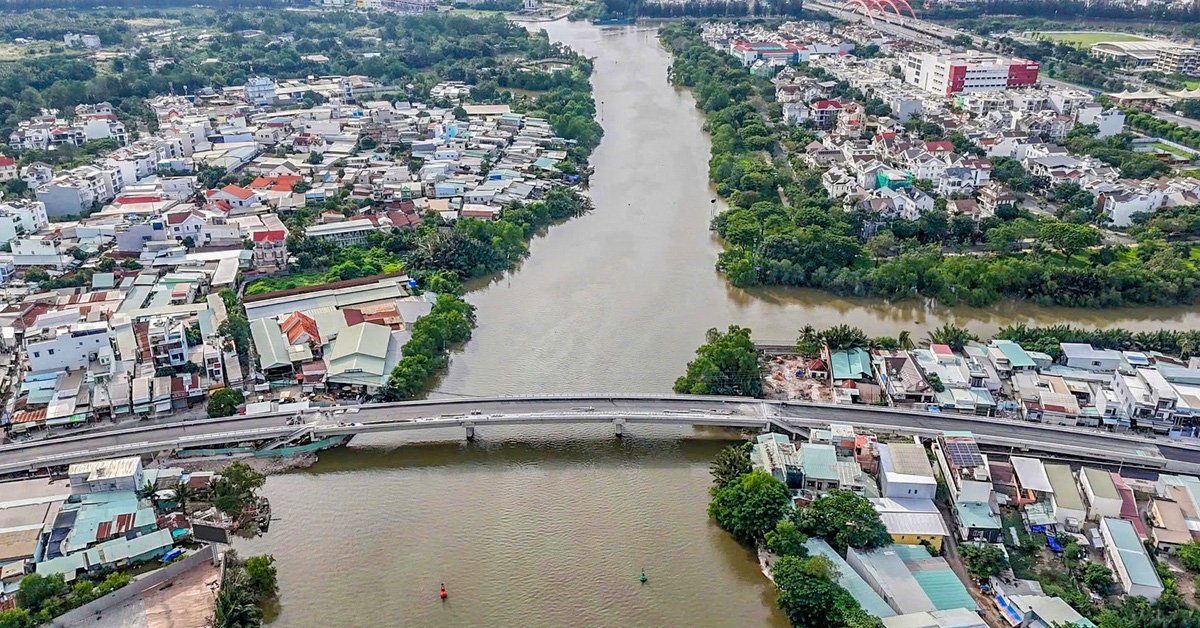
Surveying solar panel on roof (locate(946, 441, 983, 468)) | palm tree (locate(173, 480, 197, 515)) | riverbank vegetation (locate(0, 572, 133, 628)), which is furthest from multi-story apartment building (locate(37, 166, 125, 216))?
solar panel on roof (locate(946, 441, 983, 468))

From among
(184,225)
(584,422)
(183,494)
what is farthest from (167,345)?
(584,422)

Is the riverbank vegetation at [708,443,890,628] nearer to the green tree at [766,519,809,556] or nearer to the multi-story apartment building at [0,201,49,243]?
the green tree at [766,519,809,556]

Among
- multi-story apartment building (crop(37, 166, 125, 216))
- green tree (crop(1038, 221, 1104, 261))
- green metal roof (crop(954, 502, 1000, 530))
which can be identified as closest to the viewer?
green metal roof (crop(954, 502, 1000, 530))

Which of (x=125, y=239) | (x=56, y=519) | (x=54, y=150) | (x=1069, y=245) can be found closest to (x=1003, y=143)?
(x=1069, y=245)

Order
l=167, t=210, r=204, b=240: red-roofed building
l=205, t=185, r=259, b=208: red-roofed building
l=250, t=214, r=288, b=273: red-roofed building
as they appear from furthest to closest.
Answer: l=205, t=185, r=259, b=208: red-roofed building, l=167, t=210, r=204, b=240: red-roofed building, l=250, t=214, r=288, b=273: red-roofed building

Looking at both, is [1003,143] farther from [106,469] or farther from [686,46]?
[106,469]

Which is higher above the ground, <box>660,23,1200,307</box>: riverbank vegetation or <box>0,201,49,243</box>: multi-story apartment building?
<box>0,201,49,243</box>: multi-story apartment building

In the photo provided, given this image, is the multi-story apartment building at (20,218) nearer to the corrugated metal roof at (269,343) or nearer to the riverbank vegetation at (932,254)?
the corrugated metal roof at (269,343)
